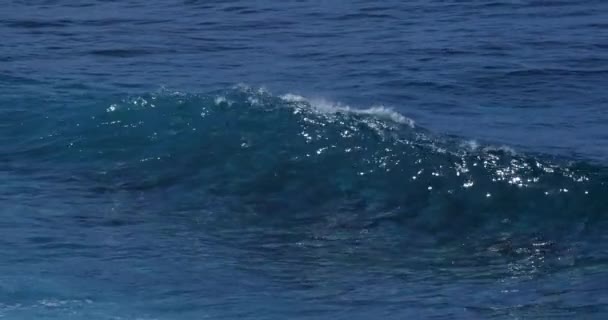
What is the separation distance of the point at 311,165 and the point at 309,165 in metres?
0.02

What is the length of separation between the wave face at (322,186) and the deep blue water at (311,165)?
25mm

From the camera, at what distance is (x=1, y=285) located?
355 inches

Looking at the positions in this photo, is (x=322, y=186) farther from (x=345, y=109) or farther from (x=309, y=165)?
(x=345, y=109)

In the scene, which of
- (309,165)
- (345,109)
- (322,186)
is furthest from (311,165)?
(345,109)

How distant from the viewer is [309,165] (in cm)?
1182

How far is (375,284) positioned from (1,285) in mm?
2702

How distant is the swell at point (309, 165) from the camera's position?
10727mm

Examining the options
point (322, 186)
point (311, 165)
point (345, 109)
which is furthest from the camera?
point (345, 109)

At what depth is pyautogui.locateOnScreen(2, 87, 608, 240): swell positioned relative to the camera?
10727mm

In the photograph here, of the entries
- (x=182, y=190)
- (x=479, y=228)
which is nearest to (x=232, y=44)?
(x=182, y=190)

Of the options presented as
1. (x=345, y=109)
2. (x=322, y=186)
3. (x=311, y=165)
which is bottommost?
(x=322, y=186)

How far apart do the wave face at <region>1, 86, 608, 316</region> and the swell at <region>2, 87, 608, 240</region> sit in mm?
18

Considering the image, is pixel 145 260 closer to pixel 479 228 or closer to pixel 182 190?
pixel 182 190

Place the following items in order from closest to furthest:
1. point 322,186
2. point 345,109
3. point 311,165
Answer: point 322,186
point 311,165
point 345,109
